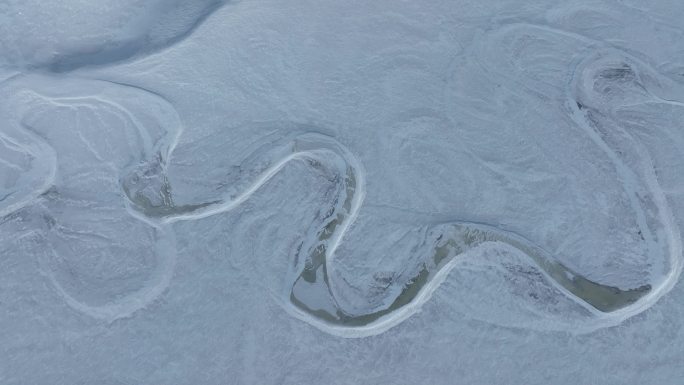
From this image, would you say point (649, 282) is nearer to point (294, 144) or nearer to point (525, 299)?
point (525, 299)

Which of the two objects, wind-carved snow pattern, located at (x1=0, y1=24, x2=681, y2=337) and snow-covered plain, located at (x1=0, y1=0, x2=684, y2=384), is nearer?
snow-covered plain, located at (x1=0, y1=0, x2=684, y2=384)

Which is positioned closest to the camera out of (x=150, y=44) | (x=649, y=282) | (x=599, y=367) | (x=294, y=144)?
(x=599, y=367)

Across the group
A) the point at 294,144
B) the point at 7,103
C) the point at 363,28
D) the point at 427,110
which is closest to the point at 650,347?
the point at 427,110

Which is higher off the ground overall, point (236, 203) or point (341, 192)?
point (341, 192)

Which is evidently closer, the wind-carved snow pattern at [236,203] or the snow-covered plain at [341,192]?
the snow-covered plain at [341,192]
